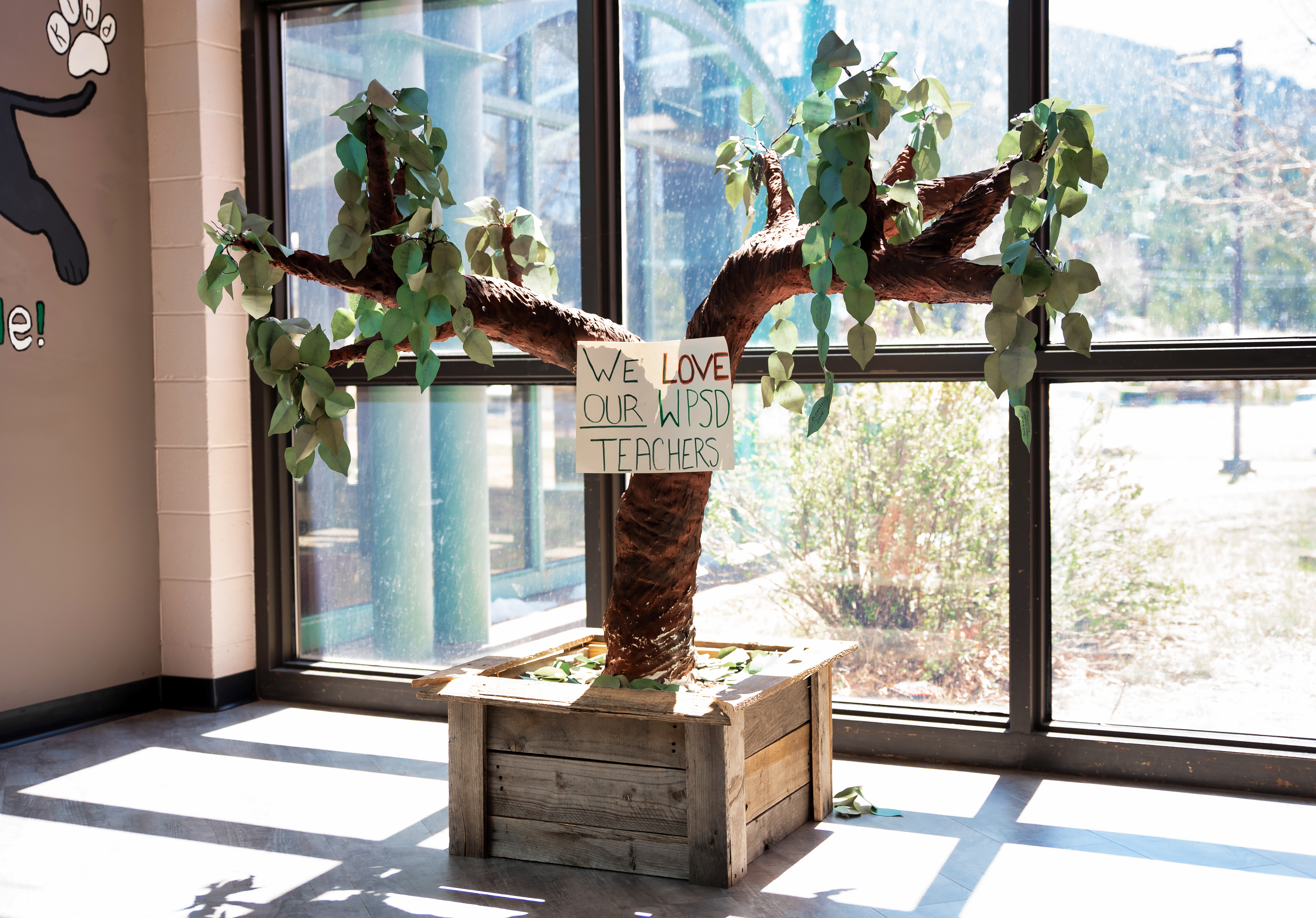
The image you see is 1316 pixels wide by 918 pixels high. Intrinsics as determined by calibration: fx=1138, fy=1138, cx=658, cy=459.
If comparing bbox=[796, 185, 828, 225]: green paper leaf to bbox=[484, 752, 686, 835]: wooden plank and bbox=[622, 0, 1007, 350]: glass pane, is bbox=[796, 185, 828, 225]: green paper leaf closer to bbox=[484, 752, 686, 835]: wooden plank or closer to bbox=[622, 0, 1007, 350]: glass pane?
bbox=[484, 752, 686, 835]: wooden plank

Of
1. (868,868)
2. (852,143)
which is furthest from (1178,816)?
(852,143)

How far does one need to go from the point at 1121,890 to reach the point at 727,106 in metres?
2.02

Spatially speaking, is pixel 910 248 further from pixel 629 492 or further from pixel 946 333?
pixel 946 333

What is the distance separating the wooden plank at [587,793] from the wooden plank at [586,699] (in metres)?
0.11

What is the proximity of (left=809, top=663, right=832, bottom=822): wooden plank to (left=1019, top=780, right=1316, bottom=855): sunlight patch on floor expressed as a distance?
0.40 metres

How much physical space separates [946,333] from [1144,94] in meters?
0.69

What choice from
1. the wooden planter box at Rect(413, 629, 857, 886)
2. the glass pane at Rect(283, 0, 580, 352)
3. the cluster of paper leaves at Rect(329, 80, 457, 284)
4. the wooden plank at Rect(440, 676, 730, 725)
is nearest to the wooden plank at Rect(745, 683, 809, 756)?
the wooden planter box at Rect(413, 629, 857, 886)

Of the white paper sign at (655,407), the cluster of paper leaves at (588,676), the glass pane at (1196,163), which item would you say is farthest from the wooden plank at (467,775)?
the glass pane at (1196,163)

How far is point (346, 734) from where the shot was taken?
305 centimetres

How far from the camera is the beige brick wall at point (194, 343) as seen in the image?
3318mm

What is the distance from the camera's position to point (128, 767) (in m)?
2.75

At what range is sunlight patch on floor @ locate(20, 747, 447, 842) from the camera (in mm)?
2375

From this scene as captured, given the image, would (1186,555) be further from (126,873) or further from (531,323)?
(126,873)

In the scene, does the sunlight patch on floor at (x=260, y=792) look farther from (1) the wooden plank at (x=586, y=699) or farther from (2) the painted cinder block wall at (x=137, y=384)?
(2) the painted cinder block wall at (x=137, y=384)
